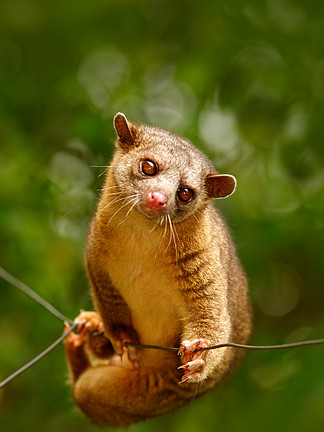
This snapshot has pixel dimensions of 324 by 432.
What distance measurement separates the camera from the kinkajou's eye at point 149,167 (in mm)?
4180

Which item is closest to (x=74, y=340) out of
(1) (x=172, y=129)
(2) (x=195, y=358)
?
(2) (x=195, y=358)

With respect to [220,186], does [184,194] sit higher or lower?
lower

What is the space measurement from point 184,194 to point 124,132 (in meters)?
0.66

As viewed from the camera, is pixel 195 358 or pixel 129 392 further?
pixel 129 392

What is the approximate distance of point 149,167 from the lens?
4191 mm

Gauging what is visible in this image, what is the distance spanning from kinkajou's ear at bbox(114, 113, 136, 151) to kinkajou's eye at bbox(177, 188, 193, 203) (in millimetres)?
549

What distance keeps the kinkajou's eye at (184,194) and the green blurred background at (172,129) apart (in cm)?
244

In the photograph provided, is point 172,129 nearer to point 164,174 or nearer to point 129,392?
point 164,174

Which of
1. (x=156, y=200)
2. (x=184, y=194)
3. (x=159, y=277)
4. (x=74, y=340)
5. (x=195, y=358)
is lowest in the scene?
(x=195, y=358)

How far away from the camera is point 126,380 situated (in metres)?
4.71

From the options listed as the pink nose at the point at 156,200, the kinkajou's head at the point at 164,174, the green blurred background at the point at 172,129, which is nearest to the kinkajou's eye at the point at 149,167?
the kinkajou's head at the point at 164,174

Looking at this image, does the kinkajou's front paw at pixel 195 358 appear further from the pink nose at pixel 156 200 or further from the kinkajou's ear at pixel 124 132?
the kinkajou's ear at pixel 124 132

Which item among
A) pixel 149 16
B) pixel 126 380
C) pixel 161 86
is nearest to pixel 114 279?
pixel 126 380

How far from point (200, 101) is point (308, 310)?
267cm
